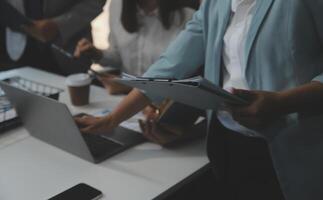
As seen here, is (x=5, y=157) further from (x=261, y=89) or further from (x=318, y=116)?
(x=318, y=116)

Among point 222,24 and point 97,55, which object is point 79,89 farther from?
point 222,24

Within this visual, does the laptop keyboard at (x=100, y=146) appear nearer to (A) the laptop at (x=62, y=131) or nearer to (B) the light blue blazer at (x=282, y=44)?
(A) the laptop at (x=62, y=131)

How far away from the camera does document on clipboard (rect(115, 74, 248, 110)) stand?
0.93 meters

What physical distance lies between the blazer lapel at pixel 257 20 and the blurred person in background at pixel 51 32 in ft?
3.76

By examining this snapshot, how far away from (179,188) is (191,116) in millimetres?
297

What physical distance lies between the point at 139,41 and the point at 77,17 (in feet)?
1.31

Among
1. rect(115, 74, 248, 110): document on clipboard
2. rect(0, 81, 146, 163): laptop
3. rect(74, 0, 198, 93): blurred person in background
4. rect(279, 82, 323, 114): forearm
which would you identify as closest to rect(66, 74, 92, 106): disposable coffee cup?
rect(74, 0, 198, 93): blurred person in background

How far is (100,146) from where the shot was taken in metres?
1.40

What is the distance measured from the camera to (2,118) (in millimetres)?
1562

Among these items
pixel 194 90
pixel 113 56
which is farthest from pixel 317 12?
pixel 113 56

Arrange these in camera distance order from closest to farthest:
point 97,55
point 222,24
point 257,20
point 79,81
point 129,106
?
1. point 257,20
2. point 222,24
3. point 129,106
4. point 79,81
5. point 97,55

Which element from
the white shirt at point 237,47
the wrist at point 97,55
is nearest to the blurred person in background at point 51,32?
the wrist at point 97,55

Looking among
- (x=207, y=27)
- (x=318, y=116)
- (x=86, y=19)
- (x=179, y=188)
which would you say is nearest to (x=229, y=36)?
(x=207, y=27)

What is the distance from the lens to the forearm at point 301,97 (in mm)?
1032
